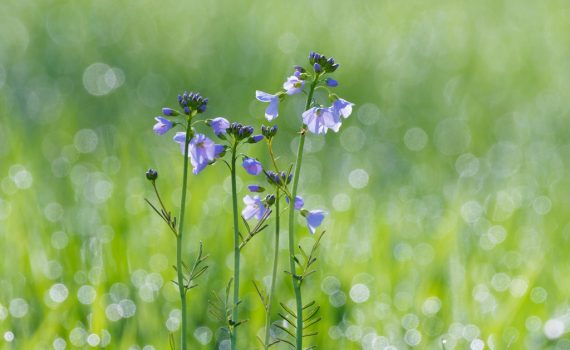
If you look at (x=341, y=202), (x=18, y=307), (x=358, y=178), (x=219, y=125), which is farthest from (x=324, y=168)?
(x=219, y=125)

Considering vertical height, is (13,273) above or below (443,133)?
below

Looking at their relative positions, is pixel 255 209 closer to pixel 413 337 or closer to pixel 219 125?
pixel 219 125

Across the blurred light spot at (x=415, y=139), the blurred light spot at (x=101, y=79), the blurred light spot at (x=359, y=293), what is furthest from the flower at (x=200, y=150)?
the blurred light spot at (x=101, y=79)

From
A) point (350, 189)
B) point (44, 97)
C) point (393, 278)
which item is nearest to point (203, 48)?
point (44, 97)

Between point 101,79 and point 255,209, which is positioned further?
point 101,79

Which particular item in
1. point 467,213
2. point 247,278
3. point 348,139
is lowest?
point 247,278

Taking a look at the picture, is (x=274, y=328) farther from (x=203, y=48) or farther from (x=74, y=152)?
(x=203, y=48)
